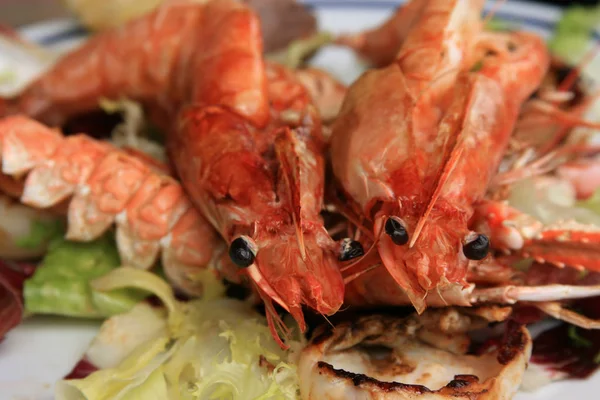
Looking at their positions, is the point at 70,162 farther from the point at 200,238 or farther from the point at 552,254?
the point at 552,254

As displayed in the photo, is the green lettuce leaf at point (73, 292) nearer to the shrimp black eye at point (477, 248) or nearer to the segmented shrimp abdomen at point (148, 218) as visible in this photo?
the segmented shrimp abdomen at point (148, 218)

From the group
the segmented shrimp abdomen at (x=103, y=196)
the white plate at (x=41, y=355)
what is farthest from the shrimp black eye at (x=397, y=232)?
the segmented shrimp abdomen at (x=103, y=196)

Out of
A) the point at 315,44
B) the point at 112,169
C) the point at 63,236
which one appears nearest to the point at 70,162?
the point at 112,169

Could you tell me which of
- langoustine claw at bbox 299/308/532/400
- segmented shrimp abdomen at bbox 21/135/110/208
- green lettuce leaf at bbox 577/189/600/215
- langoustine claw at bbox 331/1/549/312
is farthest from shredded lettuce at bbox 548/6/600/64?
segmented shrimp abdomen at bbox 21/135/110/208

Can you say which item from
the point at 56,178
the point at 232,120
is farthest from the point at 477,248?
the point at 56,178

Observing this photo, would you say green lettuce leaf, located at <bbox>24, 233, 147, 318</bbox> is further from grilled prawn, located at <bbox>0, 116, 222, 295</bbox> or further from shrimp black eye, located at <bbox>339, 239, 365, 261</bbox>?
shrimp black eye, located at <bbox>339, 239, 365, 261</bbox>

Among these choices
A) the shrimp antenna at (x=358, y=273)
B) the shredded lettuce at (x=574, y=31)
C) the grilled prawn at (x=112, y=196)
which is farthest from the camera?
the shredded lettuce at (x=574, y=31)
